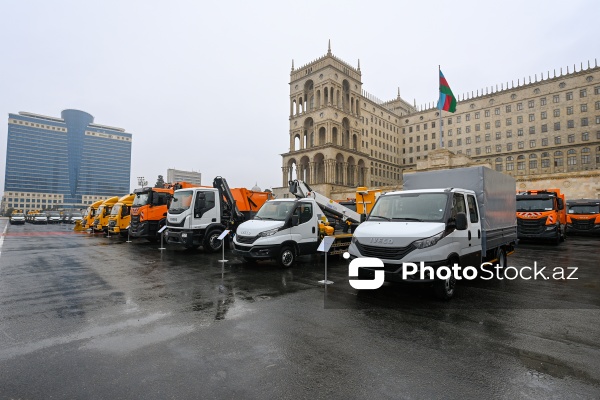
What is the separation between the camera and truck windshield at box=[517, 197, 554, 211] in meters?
16.4

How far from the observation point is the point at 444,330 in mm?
4844

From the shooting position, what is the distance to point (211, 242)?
13.9 meters

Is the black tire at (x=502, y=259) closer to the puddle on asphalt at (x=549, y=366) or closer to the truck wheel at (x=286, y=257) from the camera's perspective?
the puddle on asphalt at (x=549, y=366)

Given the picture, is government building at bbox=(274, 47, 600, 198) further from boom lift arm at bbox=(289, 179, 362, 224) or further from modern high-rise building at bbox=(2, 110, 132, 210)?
modern high-rise building at bbox=(2, 110, 132, 210)

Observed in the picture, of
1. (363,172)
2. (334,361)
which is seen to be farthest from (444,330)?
(363,172)

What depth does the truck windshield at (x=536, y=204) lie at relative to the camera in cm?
1641

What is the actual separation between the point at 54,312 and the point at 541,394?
7.28m

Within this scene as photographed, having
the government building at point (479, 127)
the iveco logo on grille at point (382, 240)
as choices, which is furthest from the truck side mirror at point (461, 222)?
the government building at point (479, 127)

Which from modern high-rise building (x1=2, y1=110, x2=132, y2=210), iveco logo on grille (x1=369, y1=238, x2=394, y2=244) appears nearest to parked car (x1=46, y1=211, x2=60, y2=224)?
iveco logo on grille (x1=369, y1=238, x2=394, y2=244)

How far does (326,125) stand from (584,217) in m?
55.8

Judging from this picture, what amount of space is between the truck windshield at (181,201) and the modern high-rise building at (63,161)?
15237 cm

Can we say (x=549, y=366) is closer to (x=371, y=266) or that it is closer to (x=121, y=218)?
(x=371, y=266)

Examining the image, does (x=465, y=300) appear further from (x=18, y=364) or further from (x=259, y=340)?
(x=18, y=364)

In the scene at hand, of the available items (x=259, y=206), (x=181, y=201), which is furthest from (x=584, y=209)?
(x=181, y=201)
